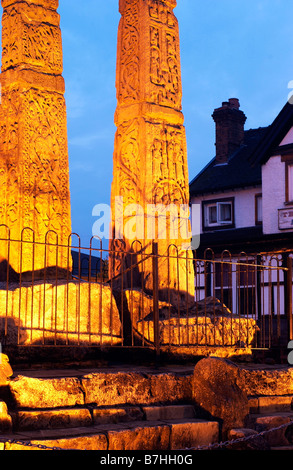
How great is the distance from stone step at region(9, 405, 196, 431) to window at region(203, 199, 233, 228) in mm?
20457

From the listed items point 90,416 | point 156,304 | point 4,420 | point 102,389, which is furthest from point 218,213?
point 4,420

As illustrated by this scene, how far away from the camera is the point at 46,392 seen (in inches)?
240

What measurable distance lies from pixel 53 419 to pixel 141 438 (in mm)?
752

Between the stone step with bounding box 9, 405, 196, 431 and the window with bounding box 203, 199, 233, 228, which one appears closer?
the stone step with bounding box 9, 405, 196, 431

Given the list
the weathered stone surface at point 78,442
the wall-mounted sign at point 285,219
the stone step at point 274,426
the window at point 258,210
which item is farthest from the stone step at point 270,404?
the window at point 258,210

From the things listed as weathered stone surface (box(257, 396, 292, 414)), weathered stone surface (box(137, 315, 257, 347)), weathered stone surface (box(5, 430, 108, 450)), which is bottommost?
weathered stone surface (box(257, 396, 292, 414))

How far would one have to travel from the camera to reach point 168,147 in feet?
31.0

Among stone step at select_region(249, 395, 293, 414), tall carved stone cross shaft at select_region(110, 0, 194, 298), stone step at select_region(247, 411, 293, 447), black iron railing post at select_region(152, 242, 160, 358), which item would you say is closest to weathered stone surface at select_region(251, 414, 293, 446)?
stone step at select_region(247, 411, 293, 447)

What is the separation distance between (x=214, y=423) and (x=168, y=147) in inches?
159

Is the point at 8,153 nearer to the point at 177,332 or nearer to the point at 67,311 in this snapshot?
the point at 67,311

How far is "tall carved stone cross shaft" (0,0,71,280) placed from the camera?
8594 millimetres

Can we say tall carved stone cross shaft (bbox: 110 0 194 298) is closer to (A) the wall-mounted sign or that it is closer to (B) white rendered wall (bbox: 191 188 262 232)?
(A) the wall-mounted sign

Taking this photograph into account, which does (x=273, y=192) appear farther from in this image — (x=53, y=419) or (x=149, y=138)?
(x=53, y=419)

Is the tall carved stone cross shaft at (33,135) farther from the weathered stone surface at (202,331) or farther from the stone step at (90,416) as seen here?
the stone step at (90,416)
